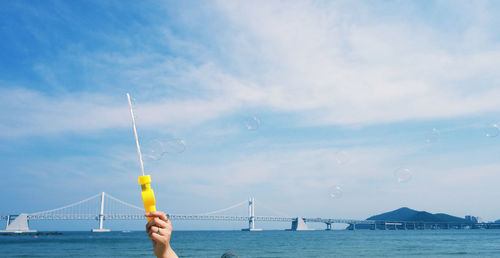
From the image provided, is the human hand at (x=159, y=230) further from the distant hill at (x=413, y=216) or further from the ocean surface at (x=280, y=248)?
the distant hill at (x=413, y=216)

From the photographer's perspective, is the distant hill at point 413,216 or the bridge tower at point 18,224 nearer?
the bridge tower at point 18,224

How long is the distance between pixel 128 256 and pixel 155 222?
137 ft

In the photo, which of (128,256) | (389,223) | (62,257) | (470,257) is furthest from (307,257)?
(389,223)

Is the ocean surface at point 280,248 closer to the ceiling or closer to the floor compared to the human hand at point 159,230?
closer to the floor

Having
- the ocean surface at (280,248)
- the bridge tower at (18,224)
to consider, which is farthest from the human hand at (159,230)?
the bridge tower at (18,224)

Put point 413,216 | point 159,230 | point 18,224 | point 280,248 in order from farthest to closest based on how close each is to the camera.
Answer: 1. point 413,216
2. point 18,224
3. point 280,248
4. point 159,230

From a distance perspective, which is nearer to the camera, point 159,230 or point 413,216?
point 159,230

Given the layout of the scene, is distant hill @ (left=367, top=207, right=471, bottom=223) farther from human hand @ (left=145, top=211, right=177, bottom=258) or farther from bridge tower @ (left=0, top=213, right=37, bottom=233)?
human hand @ (left=145, top=211, right=177, bottom=258)

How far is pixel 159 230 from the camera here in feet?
5.77

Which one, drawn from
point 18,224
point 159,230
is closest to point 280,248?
point 159,230

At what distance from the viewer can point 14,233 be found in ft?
406

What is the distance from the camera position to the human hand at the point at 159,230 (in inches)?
66.9

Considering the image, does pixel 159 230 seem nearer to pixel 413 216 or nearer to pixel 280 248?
pixel 280 248

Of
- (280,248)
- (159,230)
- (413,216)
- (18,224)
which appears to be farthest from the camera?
(413,216)
